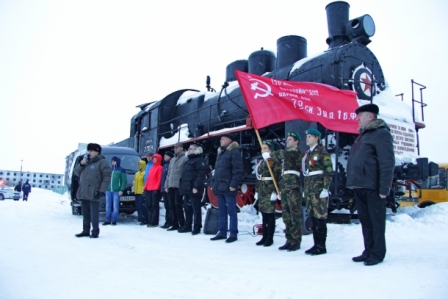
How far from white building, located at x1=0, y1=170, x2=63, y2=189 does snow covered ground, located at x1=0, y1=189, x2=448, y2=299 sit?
108 m

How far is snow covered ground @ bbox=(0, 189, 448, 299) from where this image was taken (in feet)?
8.88

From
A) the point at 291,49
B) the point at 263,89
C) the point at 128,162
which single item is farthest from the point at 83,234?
the point at 291,49

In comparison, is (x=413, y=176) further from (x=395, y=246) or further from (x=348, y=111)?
(x=395, y=246)

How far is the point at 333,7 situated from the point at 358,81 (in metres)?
2.19

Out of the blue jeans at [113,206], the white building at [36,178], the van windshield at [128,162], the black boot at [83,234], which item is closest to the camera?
the black boot at [83,234]

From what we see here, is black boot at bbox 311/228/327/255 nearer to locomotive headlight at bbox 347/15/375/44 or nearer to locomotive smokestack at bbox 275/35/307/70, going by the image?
locomotive headlight at bbox 347/15/375/44

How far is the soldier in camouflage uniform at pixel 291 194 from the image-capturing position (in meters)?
4.71

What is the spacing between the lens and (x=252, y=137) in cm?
811

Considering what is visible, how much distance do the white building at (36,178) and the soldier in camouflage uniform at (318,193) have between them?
109641 millimetres

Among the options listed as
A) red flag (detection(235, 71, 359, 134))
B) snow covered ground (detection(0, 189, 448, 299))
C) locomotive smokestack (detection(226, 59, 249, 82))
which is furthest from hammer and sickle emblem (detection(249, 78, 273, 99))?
locomotive smokestack (detection(226, 59, 249, 82))

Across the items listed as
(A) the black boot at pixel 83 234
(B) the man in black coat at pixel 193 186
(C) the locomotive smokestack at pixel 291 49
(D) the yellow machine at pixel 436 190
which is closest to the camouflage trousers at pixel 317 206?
(B) the man in black coat at pixel 193 186

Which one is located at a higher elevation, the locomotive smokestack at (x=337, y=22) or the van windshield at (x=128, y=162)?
the locomotive smokestack at (x=337, y=22)

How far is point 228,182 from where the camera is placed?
5723 millimetres

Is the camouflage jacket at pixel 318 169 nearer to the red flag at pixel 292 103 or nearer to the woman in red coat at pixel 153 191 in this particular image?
the red flag at pixel 292 103
